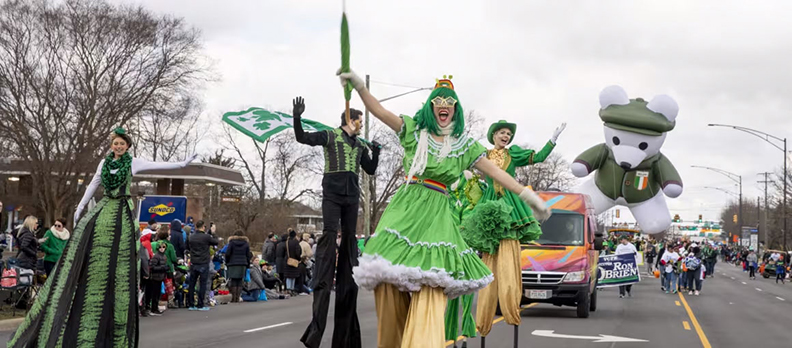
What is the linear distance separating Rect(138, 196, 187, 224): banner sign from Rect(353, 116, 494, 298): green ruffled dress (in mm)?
24531

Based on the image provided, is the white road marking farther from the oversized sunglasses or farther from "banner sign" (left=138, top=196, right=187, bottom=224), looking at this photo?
"banner sign" (left=138, top=196, right=187, bottom=224)

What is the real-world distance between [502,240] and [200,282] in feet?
30.9

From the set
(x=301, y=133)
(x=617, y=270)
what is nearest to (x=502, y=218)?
(x=301, y=133)

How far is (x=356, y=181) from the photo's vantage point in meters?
7.89

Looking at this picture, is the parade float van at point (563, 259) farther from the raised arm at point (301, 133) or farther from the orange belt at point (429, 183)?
the orange belt at point (429, 183)

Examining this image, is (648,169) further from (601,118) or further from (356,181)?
(356,181)

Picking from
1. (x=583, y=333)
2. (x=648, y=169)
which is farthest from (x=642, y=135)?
(x=583, y=333)

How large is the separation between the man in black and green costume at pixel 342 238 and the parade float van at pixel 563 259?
8083mm

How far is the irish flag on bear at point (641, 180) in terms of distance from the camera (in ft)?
61.8

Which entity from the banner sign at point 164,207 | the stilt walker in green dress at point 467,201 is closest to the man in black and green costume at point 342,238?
the stilt walker in green dress at point 467,201

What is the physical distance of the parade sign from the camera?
24.7 ft

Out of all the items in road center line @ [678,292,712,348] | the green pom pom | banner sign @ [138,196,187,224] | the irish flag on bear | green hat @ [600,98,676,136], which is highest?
green hat @ [600,98,676,136]

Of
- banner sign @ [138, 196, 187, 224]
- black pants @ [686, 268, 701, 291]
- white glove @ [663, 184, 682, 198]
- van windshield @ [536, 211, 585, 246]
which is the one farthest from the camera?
banner sign @ [138, 196, 187, 224]

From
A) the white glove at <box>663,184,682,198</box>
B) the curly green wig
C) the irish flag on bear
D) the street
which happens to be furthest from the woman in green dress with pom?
the irish flag on bear
